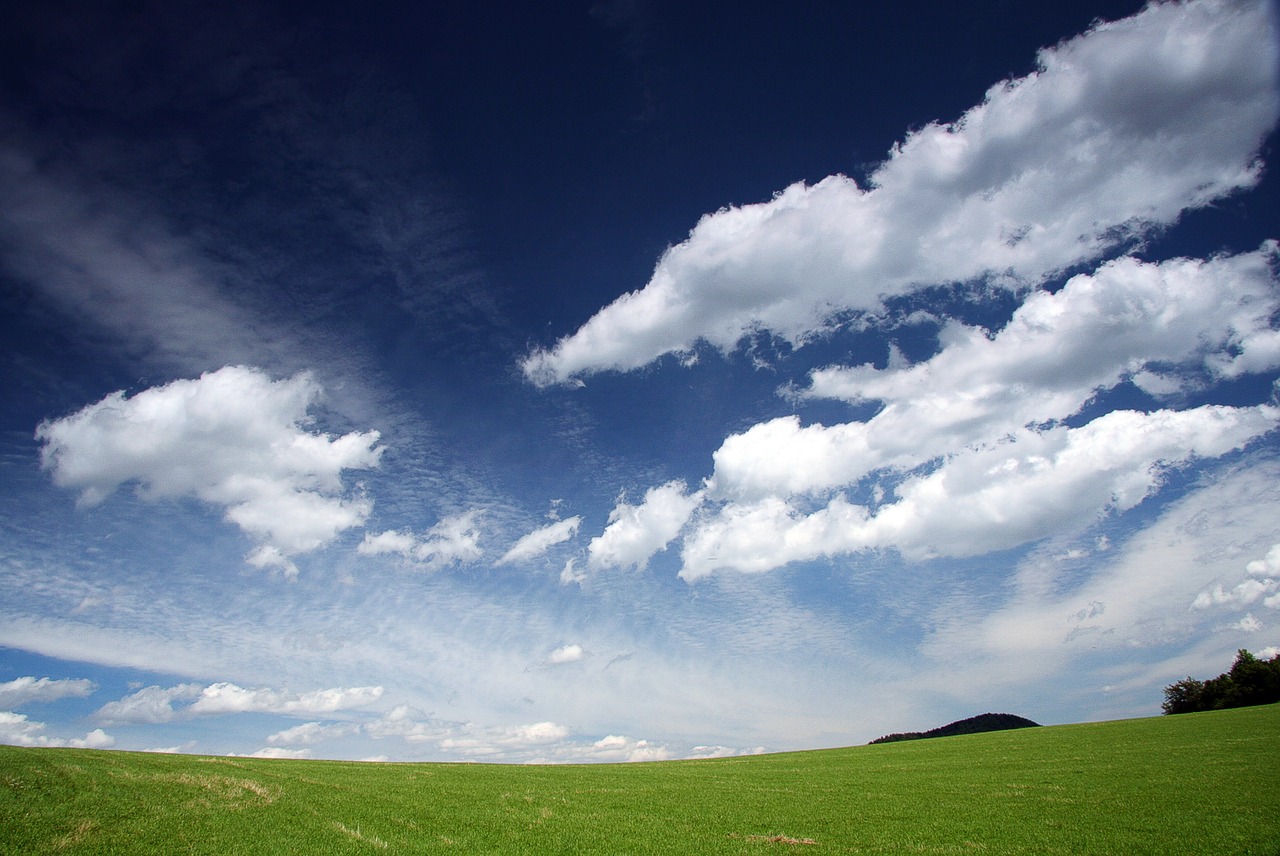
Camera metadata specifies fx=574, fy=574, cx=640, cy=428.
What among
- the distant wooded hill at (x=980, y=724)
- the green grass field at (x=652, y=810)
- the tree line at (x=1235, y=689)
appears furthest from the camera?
the distant wooded hill at (x=980, y=724)

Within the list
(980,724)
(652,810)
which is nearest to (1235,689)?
(980,724)

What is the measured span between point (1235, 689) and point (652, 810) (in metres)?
137

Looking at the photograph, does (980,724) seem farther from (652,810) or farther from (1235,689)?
(652,810)

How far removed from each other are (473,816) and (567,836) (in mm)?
5089

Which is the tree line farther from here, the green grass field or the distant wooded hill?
the green grass field

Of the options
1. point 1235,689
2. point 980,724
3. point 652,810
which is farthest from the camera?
point 980,724

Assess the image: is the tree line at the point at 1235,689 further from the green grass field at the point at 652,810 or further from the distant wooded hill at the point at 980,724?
the green grass field at the point at 652,810

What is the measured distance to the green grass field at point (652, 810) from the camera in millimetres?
16125

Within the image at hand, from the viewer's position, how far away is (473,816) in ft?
70.6

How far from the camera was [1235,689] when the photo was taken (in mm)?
103688

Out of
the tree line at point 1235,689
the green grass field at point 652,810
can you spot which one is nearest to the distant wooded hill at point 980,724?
the tree line at point 1235,689

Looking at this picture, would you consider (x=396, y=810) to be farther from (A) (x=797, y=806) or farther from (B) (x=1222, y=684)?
(B) (x=1222, y=684)

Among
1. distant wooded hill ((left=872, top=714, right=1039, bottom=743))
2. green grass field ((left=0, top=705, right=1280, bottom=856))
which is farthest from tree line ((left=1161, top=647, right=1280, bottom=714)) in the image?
green grass field ((left=0, top=705, right=1280, bottom=856))

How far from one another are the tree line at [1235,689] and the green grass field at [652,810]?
317 feet
